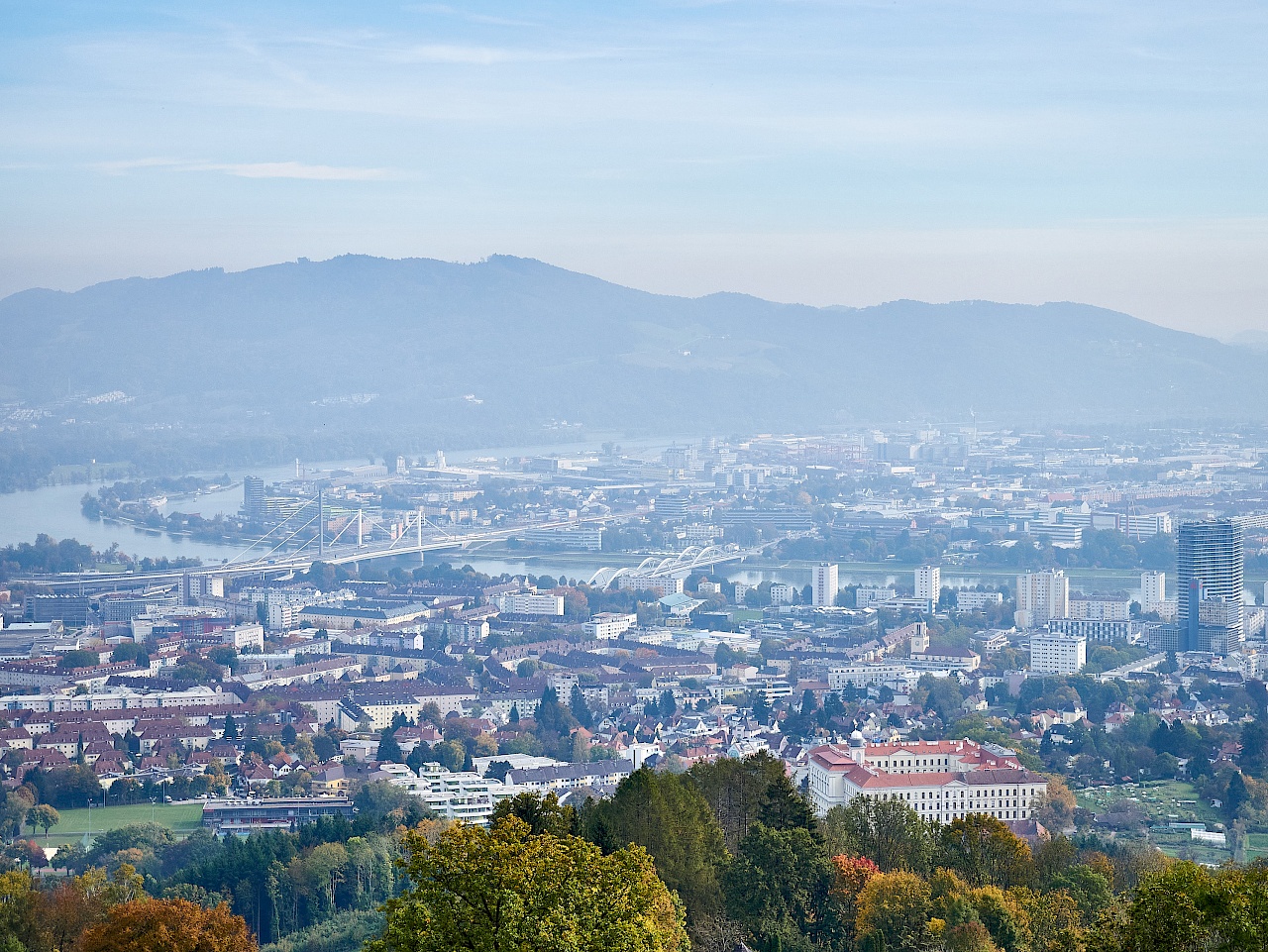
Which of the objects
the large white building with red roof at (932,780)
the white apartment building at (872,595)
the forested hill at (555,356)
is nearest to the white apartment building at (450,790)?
the large white building with red roof at (932,780)

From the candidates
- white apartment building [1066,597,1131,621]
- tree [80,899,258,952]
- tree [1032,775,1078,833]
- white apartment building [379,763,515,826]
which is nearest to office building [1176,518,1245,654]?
white apartment building [1066,597,1131,621]

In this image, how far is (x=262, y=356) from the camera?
2827 inches

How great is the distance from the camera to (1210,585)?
24.4 metres

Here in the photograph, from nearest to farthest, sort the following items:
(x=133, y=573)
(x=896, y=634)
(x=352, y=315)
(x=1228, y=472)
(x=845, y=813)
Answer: (x=845, y=813) → (x=896, y=634) → (x=133, y=573) → (x=1228, y=472) → (x=352, y=315)

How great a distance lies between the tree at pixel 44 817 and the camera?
1359cm

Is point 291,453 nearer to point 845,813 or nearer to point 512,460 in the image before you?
point 512,460

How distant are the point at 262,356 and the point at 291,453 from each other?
17939mm

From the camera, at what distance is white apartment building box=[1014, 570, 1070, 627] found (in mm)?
25375

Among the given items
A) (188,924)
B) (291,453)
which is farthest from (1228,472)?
(188,924)

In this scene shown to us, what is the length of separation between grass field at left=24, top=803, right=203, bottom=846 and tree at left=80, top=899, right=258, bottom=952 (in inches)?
286

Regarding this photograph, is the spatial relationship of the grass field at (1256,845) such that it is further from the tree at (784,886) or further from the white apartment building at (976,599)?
the white apartment building at (976,599)

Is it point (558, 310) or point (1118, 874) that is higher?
point (558, 310)

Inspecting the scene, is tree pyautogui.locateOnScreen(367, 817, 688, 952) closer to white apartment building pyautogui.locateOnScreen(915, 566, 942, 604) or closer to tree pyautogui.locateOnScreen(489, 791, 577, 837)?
tree pyautogui.locateOnScreen(489, 791, 577, 837)

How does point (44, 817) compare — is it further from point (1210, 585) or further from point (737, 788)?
point (1210, 585)
